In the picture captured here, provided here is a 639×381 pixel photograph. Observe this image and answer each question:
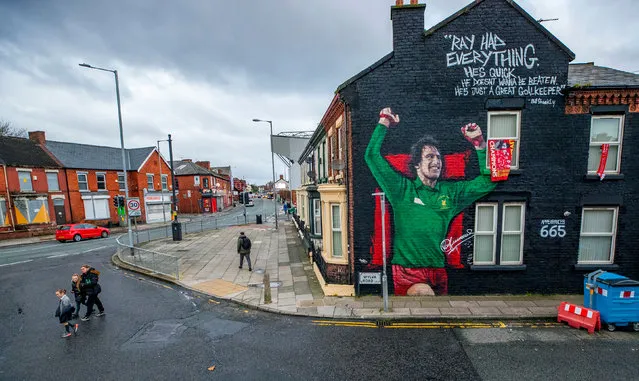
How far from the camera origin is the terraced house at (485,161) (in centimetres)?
904

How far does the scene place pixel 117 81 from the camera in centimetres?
1566

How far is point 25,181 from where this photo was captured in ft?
87.0

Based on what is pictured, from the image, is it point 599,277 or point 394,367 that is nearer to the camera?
point 394,367

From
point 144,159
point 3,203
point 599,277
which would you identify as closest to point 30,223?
point 3,203

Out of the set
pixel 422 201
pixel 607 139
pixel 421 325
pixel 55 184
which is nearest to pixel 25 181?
pixel 55 184

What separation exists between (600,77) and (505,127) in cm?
402

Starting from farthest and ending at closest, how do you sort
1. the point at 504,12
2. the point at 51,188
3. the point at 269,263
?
the point at 51,188
the point at 269,263
the point at 504,12

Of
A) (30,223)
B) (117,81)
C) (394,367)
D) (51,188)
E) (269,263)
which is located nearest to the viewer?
(394,367)

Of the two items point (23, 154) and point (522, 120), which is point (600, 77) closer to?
point (522, 120)

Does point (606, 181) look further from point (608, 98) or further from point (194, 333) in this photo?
point (194, 333)

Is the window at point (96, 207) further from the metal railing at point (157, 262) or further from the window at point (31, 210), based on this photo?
the metal railing at point (157, 262)

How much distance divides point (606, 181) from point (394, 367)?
972cm

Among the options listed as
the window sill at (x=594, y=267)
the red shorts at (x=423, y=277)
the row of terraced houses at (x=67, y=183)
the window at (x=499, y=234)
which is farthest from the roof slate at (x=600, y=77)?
the row of terraced houses at (x=67, y=183)
